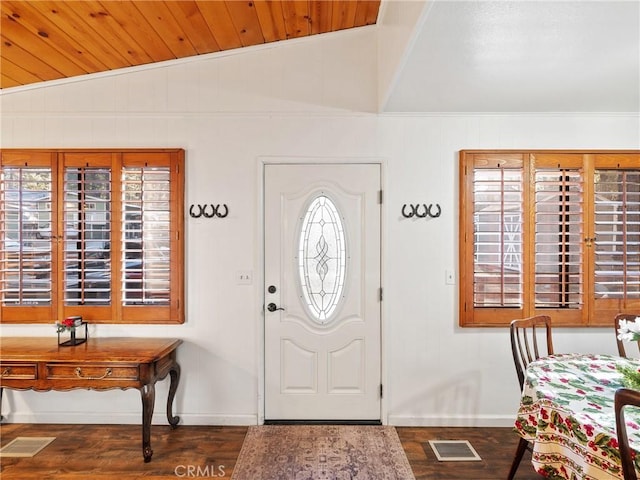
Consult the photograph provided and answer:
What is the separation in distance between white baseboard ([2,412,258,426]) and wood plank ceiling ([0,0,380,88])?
2.58 meters

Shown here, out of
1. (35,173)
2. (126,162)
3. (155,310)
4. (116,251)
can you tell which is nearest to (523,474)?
(155,310)

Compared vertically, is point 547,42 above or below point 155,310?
above

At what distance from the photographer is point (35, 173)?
2.93 m

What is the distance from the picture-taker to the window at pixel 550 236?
9.41 ft

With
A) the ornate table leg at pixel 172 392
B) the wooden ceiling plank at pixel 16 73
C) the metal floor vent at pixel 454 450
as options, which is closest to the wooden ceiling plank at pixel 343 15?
the wooden ceiling plank at pixel 16 73

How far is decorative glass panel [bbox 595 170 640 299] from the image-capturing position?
2879mm

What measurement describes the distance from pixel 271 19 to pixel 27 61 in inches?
69.1

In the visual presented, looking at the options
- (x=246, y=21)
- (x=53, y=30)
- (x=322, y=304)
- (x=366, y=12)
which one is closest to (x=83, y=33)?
(x=53, y=30)

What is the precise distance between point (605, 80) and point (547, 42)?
81 centimetres

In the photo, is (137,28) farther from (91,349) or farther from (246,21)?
(91,349)

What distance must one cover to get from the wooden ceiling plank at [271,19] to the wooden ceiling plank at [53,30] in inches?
48.4

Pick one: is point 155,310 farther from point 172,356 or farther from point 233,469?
point 233,469

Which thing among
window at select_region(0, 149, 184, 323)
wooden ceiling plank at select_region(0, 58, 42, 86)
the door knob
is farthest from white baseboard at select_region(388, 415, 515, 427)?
wooden ceiling plank at select_region(0, 58, 42, 86)

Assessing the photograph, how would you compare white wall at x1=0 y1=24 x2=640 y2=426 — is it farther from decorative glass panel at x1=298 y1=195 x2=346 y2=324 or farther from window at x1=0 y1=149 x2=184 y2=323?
decorative glass panel at x1=298 y1=195 x2=346 y2=324
